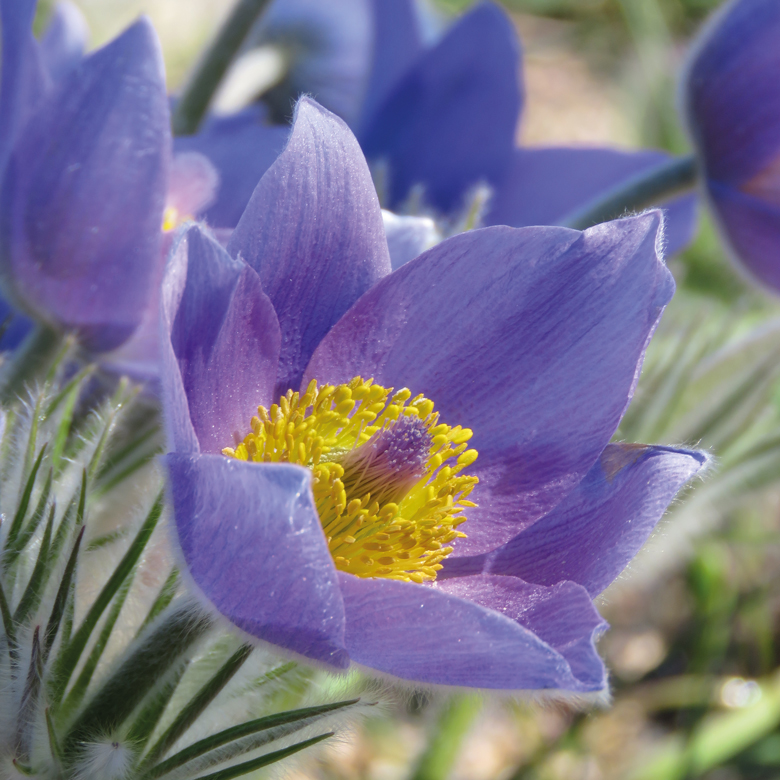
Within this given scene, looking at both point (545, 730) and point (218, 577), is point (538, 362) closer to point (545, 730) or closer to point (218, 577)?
point (218, 577)

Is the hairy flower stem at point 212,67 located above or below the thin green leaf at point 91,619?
above

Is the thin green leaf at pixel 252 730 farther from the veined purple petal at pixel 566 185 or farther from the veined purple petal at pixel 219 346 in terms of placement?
the veined purple petal at pixel 566 185

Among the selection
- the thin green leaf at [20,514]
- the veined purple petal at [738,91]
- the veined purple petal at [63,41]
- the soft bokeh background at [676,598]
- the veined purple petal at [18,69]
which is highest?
the veined purple petal at [18,69]

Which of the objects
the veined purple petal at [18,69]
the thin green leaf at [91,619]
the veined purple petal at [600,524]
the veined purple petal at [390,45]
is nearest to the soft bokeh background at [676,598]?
the veined purple petal at [600,524]

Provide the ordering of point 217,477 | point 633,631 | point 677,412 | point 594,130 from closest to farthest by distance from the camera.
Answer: point 217,477, point 677,412, point 633,631, point 594,130

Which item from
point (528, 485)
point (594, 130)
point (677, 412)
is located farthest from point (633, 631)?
point (594, 130)

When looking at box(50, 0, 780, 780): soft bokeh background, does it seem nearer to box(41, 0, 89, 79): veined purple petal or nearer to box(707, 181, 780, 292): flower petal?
box(707, 181, 780, 292): flower petal

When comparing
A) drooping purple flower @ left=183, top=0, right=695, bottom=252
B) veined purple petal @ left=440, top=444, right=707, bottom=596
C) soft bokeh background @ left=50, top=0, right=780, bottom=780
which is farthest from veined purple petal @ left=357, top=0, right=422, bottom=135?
veined purple petal @ left=440, top=444, right=707, bottom=596
